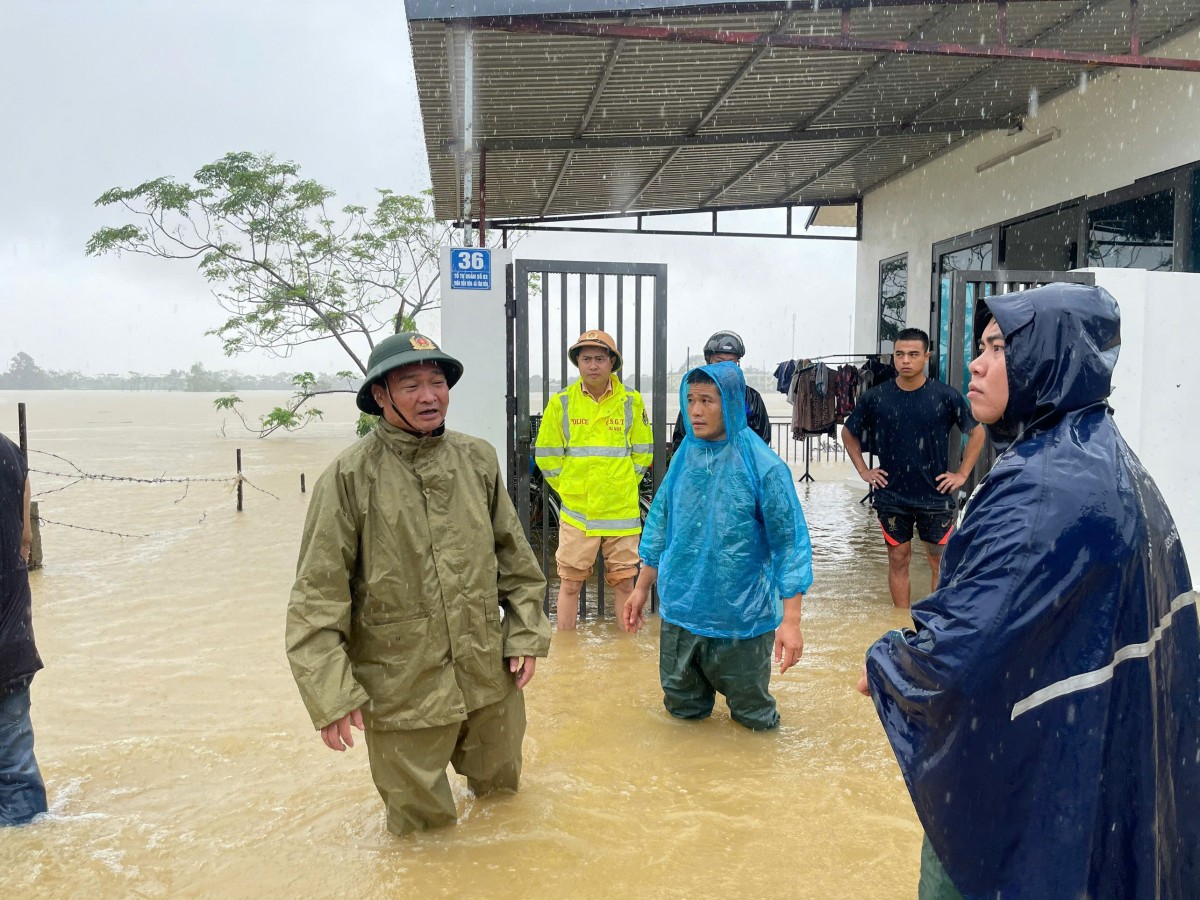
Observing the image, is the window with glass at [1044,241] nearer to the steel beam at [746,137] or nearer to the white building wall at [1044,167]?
the white building wall at [1044,167]

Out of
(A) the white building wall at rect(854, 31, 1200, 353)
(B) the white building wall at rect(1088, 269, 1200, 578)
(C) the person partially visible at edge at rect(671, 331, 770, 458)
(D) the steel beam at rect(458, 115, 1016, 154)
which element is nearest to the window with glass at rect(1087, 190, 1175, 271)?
(A) the white building wall at rect(854, 31, 1200, 353)

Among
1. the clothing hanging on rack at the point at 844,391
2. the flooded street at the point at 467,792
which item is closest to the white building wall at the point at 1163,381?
the flooded street at the point at 467,792

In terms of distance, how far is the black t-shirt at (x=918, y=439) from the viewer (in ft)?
19.9

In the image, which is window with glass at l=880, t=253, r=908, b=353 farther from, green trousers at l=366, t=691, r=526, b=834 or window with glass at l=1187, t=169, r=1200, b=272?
green trousers at l=366, t=691, r=526, b=834

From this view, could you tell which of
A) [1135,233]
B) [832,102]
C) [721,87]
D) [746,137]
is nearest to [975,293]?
[1135,233]

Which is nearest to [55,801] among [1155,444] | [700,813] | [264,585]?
[700,813]

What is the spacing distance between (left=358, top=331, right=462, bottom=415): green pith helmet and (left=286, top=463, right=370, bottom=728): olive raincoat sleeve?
32 cm

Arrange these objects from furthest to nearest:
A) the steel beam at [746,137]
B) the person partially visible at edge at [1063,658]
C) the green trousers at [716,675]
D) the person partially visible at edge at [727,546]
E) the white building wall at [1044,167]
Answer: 1. the steel beam at [746,137]
2. the white building wall at [1044,167]
3. the green trousers at [716,675]
4. the person partially visible at edge at [727,546]
5. the person partially visible at edge at [1063,658]

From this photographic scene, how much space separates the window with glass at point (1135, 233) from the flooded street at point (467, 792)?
3459mm

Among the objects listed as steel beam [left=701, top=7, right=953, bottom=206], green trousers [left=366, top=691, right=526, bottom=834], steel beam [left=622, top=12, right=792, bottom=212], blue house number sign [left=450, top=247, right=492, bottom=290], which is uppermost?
steel beam [left=701, top=7, right=953, bottom=206]

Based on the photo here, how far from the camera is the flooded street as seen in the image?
3.07m

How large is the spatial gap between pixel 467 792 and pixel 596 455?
2.46m

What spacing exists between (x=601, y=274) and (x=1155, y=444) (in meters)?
3.85

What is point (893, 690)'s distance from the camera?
1963 mm
